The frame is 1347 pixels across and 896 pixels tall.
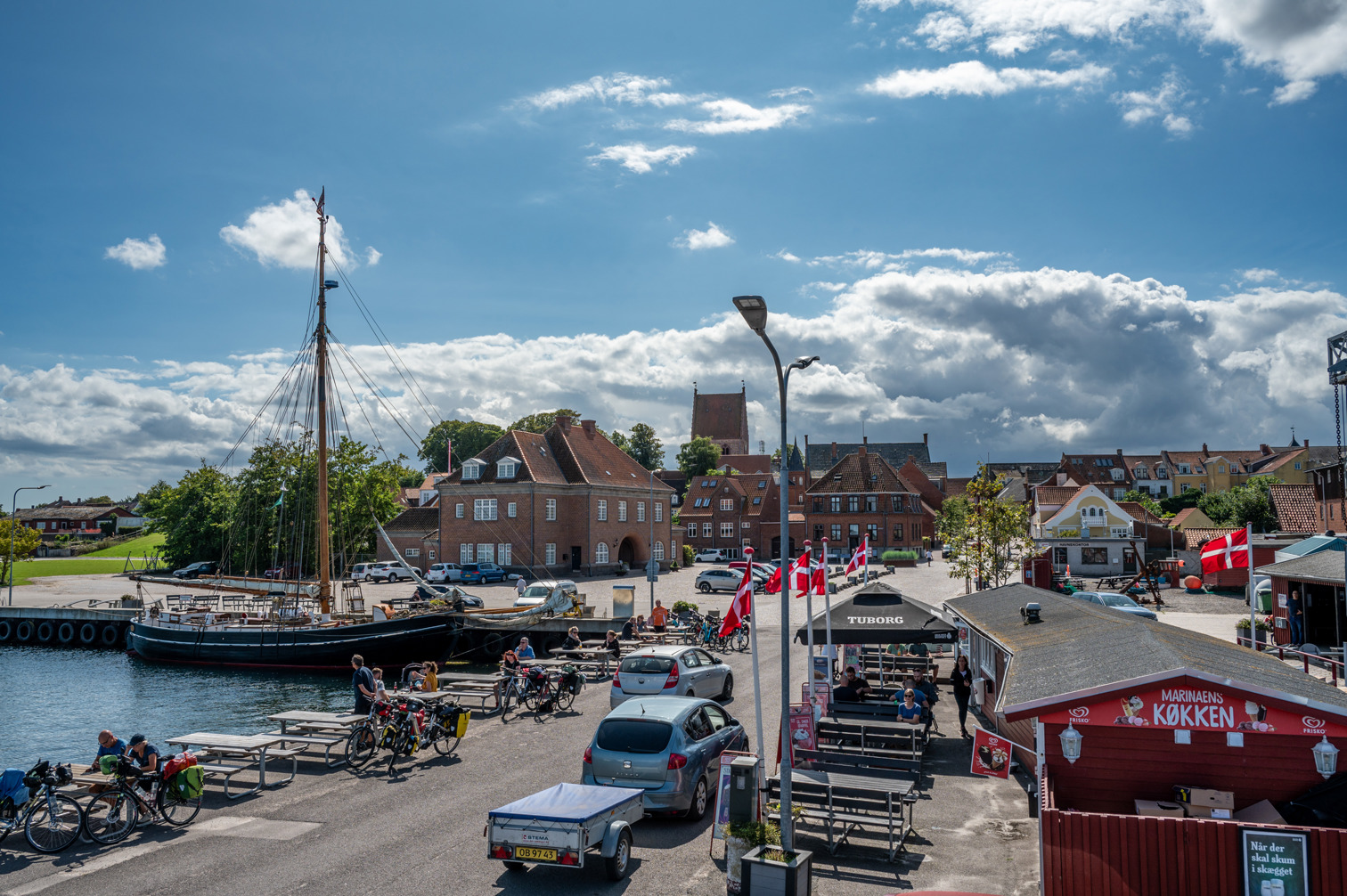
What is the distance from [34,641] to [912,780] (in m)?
53.6

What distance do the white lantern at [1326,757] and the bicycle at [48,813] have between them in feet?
48.0

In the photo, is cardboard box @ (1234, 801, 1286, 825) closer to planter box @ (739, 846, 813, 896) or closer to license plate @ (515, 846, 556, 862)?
planter box @ (739, 846, 813, 896)

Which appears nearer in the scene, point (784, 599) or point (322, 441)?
point (784, 599)

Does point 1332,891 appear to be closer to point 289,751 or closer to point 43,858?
point 43,858

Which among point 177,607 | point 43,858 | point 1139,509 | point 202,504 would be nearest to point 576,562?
point 177,607

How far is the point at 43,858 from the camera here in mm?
10836

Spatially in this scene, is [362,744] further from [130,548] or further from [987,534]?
[130,548]

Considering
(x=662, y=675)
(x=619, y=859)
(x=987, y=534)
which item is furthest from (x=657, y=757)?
(x=987, y=534)

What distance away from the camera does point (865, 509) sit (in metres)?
89.9

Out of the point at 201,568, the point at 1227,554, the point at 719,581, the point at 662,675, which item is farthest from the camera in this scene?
the point at 201,568

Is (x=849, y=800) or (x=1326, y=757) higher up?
(x=1326, y=757)

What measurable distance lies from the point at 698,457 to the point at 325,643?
86.7 m

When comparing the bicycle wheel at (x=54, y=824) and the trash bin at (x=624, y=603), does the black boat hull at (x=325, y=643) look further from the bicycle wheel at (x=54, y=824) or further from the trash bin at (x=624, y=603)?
the bicycle wheel at (x=54, y=824)

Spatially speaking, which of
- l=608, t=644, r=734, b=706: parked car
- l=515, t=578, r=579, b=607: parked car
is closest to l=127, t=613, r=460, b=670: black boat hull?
l=515, t=578, r=579, b=607: parked car
